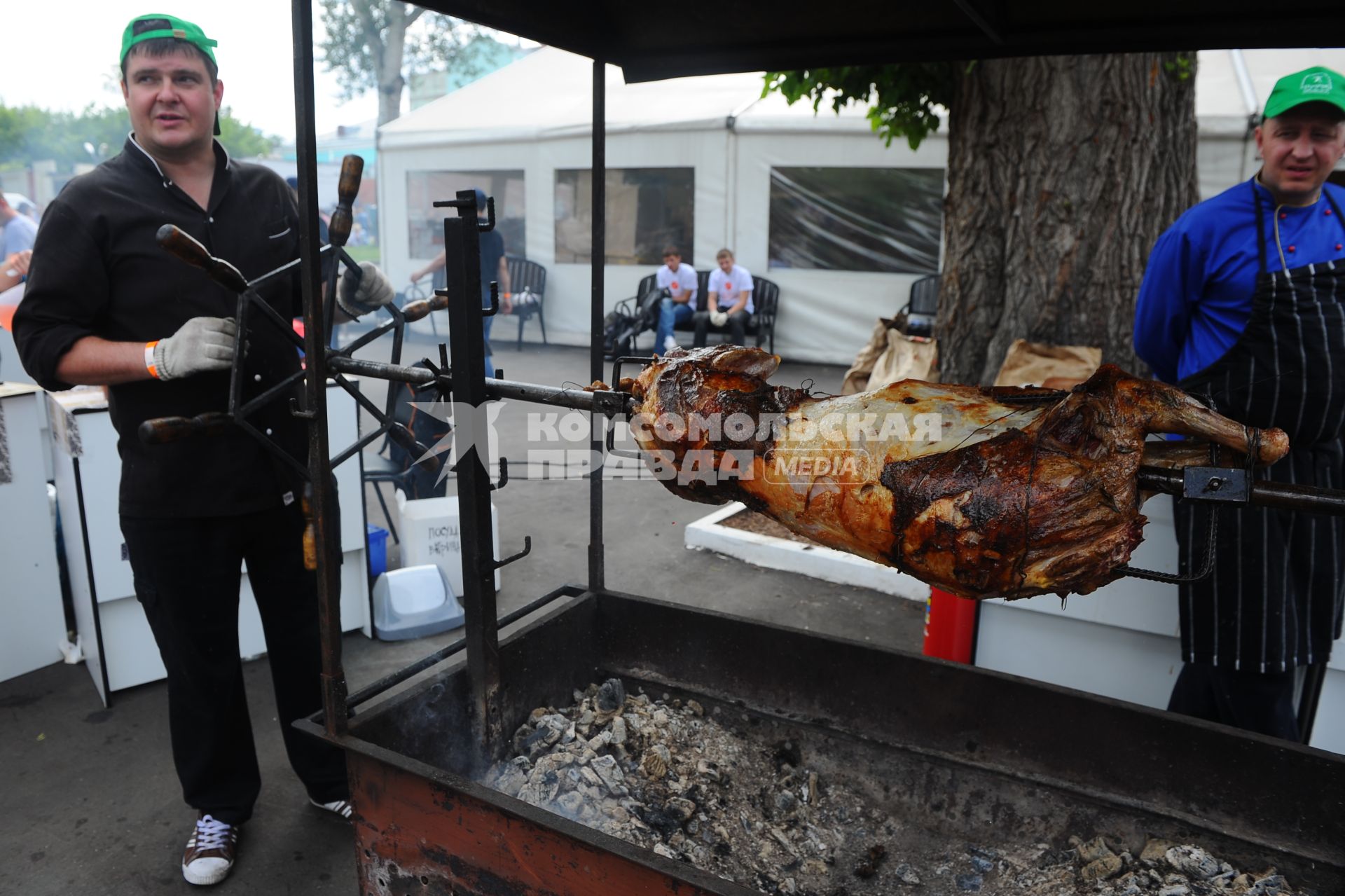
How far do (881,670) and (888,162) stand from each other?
8334mm

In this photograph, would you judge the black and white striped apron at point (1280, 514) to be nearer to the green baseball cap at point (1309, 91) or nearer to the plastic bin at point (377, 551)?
the green baseball cap at point (1309, 91)

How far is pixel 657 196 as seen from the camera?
431 inches

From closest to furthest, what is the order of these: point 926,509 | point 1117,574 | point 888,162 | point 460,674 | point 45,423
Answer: point 1117,574 < point 926,509 < point 460,674 < point 45,423 < point 888,162

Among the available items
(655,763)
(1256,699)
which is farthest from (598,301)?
(1256,699)

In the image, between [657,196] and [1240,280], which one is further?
[657,196]

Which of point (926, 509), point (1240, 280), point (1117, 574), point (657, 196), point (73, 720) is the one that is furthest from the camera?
point (657, 196)

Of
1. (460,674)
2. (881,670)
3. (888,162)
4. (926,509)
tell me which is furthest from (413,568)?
(888,162)

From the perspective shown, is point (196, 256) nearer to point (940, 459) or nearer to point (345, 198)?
point (345, 198)

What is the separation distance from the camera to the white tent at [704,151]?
26.9 feet

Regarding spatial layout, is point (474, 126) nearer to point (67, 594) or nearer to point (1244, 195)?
point (67, 594)

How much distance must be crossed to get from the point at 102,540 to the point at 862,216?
841 centimetres

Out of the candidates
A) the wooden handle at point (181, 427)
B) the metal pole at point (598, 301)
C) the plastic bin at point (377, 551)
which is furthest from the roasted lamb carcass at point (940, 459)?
the plastic bin at point (377, 551)

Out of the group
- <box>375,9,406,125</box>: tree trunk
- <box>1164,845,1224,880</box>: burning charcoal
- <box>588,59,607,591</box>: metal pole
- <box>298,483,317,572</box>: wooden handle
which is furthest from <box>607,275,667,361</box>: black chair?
<box>375,9,406,125</box>: tree trunk

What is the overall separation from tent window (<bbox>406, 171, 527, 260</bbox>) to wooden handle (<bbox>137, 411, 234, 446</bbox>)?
1032 cm
